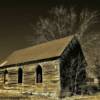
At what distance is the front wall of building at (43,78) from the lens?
83.4ft

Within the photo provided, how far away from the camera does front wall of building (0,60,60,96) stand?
→ 83.4ft

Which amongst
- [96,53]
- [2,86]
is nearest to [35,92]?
[2,86]

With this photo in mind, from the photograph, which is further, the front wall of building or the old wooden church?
the front wall of building

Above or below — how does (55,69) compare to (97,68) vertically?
below

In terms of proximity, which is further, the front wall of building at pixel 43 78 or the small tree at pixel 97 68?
the small tree at pixel 97 68

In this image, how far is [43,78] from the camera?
26984 millimetres

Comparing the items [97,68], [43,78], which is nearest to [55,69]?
[43,78]

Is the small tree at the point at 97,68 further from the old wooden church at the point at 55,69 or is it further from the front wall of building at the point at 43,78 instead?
the front wall of building at the point at 43,78

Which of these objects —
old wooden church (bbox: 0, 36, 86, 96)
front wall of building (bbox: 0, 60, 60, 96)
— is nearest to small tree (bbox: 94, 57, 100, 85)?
old wooden church (bbox: 0, 36, 86, 96)

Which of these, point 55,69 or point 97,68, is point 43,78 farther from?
point 97,68

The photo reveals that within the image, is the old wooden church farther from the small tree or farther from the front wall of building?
the small tree

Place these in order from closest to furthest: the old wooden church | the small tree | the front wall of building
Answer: the old wooden church → the front wall of building → the small tree

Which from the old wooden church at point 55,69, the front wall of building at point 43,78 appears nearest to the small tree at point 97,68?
the old wooden church at point 55,69

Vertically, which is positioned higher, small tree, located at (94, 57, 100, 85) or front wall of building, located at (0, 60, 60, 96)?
small tree, located at (94, 57, 100, 85)
